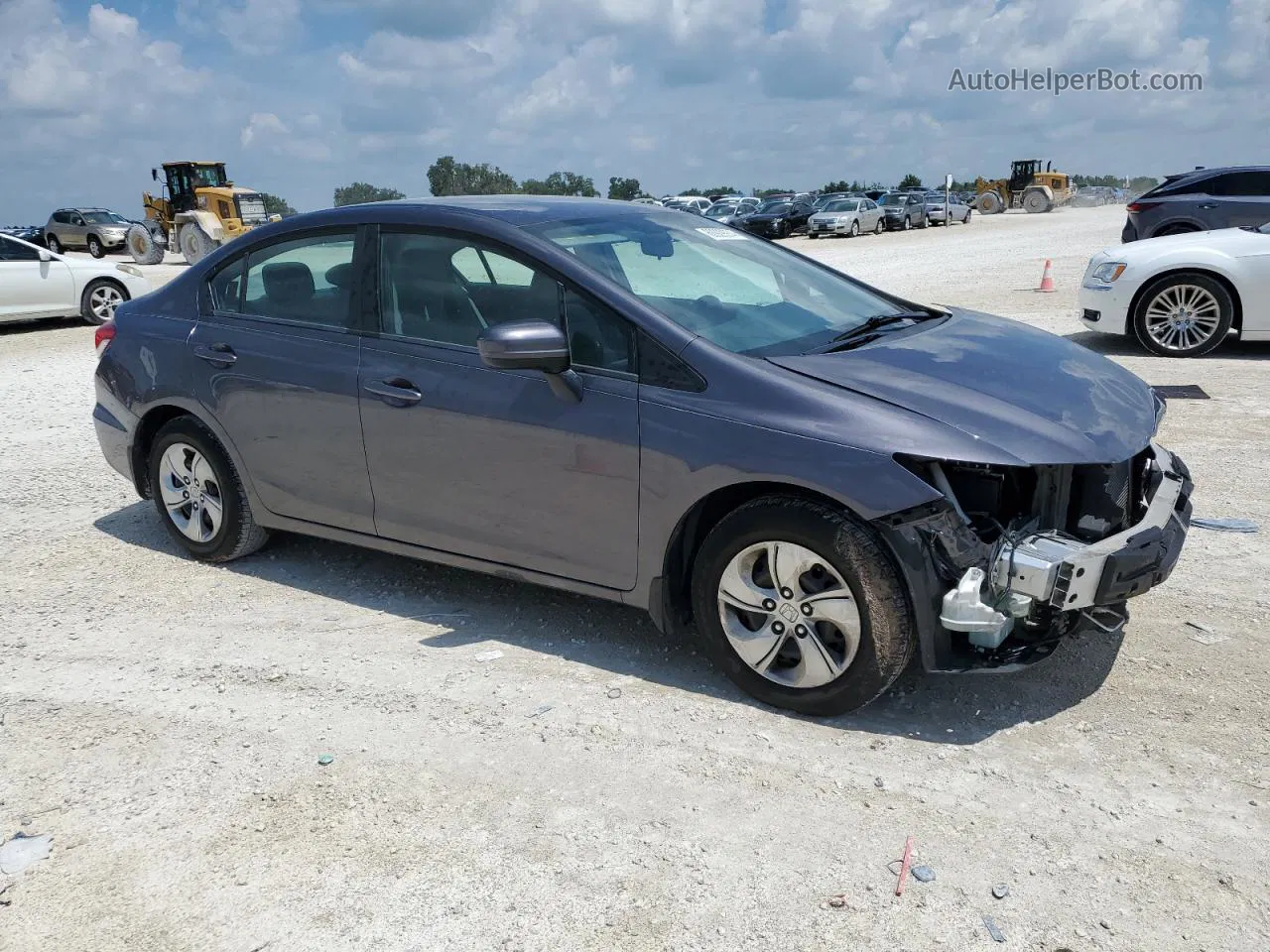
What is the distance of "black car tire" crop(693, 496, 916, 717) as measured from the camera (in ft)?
11.5

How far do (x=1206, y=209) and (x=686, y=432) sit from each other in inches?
570

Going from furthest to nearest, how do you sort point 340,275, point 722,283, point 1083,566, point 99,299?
point 99,299
point 340,275
point 722,283
point 1083,566

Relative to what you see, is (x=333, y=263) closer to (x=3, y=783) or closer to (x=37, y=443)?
(x=3, y=783)

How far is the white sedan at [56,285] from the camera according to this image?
52.7 ft

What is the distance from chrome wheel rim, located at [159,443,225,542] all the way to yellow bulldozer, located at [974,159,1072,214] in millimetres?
59476

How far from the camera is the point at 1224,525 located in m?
5.54

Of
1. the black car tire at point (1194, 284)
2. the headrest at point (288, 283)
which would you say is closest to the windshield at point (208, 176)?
the black car tire at point (1194, 284)

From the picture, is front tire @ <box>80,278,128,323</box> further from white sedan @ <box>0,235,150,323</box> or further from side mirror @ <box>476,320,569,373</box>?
side mirror @ <box>476,320,569,373</box>

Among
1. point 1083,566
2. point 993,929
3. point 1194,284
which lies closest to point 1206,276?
point 1194,284

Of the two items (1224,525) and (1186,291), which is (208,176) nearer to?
(1186,291)

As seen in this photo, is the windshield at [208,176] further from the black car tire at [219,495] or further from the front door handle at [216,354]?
the front door handle at [216,354]

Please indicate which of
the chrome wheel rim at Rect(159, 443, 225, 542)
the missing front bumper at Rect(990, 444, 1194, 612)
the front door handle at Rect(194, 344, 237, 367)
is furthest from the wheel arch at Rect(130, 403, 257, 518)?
the missing front bumper at Rect(990, 444, 1194, 612)

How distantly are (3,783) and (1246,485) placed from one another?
6045 millimetres

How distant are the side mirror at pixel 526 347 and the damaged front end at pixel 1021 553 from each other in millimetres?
1242
